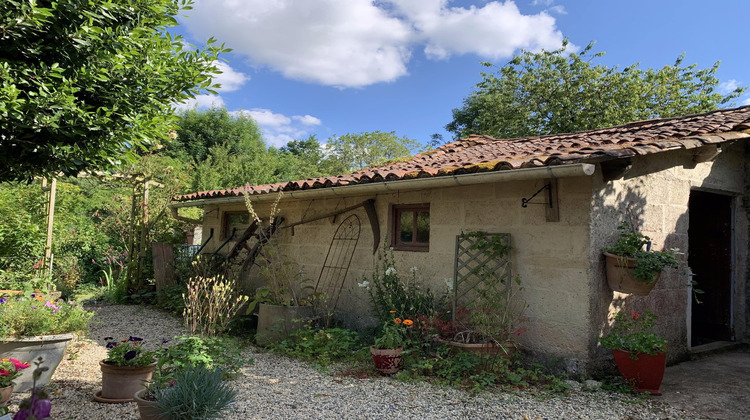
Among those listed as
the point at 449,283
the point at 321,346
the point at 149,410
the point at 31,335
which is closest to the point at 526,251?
the point at 449,283

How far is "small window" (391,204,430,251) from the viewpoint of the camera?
6695 millimetres

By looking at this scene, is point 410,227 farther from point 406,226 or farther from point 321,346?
point 321,346

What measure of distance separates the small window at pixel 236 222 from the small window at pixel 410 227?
13.2ft

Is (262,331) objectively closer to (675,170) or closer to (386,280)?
(386,280)

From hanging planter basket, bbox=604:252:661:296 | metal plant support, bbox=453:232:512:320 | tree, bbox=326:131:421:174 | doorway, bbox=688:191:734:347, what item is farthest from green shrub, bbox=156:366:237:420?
tree, bbox=326:131:421:174

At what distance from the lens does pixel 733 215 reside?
6.62 metres

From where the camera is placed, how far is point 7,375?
3553mm

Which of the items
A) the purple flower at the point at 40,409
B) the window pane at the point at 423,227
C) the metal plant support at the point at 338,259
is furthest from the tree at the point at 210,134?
the purple flower at the point at 40,409

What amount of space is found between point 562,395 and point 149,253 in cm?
939

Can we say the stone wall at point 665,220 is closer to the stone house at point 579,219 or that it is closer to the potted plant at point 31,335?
the stone house at point 579,219

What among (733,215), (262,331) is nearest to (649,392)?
(733,215)

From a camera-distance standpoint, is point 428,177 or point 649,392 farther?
point 428,177

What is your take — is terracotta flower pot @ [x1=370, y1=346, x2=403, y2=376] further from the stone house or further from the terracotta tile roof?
the terracotta tile roof

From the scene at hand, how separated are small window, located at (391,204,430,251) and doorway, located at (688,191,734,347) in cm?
384
